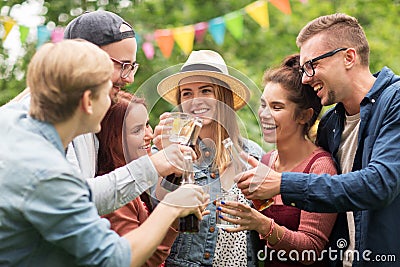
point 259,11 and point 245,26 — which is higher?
point 245,26

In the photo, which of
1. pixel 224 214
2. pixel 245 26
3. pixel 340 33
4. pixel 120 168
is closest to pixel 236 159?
pixel 224 214

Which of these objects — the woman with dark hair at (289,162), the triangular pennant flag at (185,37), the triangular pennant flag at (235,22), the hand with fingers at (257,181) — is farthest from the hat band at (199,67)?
the triangular pennant flag at (235,22)

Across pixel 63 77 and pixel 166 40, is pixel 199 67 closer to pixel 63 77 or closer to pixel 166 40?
pixel 63 77

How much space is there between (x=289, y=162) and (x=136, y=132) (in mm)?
843

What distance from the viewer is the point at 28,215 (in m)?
1.77

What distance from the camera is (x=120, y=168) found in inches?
93.4

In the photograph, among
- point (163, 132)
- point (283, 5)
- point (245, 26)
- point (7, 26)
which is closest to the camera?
point (163, 132)

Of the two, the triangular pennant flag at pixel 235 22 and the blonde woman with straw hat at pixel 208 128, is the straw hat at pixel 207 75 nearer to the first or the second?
the blonde woman with straw hat at pixel 208 128

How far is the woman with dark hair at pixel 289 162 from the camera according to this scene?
267cm

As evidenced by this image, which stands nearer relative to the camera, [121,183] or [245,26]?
[121,183]

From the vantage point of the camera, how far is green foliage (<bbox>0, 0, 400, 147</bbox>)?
7.24 metres

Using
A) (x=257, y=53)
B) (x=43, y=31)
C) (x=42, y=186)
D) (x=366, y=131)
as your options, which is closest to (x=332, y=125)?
(x=366, y=131)

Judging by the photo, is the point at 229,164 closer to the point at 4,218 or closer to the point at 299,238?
the point at 299,238

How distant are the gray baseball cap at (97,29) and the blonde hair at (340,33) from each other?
0.92m
